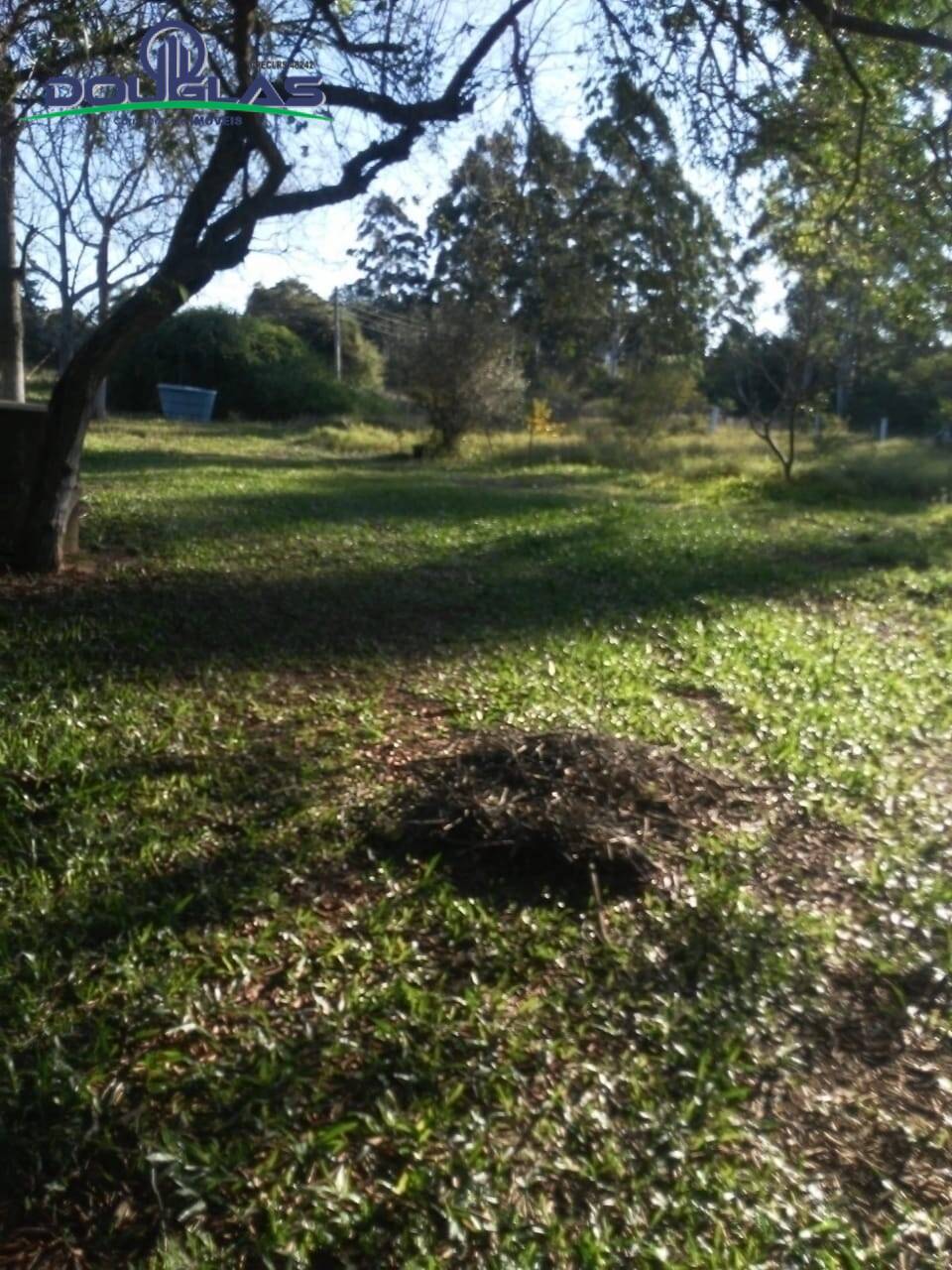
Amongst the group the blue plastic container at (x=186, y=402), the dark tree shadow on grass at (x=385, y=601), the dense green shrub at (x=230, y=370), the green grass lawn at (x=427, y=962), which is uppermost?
the dense green shrub at (x=230, y=370)

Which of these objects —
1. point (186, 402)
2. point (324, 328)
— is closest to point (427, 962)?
point (186, 402)

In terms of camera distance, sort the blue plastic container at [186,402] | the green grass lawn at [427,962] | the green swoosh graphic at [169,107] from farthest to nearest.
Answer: the blue plastic container at [186,402]
the green swoosh graphic at [169,107]
the green grass lawn at [427,962]

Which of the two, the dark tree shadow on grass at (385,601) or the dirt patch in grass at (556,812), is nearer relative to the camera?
the dirt patch in grass at (556,812)

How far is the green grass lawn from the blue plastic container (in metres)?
30.2

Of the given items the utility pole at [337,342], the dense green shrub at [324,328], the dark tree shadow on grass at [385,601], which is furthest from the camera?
the dense green shrub at [324,328]

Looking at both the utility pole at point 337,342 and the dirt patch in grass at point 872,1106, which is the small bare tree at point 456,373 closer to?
the utility pole at point 337,342

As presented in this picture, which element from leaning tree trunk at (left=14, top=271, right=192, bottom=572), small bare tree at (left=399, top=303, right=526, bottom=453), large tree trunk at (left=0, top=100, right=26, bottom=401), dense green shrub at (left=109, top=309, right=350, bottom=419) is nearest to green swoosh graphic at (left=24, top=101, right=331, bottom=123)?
large tree trunk at (left=0, top=100, right=26, bottom=401)

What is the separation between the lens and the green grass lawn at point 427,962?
10.6 feet

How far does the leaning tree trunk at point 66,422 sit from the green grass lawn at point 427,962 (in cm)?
37

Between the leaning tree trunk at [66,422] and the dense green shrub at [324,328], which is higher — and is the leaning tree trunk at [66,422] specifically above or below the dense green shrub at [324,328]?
below

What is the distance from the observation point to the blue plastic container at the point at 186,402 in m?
38.3

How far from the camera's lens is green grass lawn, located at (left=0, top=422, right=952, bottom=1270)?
3.23 metres

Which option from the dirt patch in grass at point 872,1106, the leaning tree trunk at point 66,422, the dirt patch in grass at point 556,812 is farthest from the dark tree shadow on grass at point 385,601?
the dirt patch in grass at point 872,1106

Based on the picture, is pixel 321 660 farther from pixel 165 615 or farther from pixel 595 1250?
pixel 595 1250
